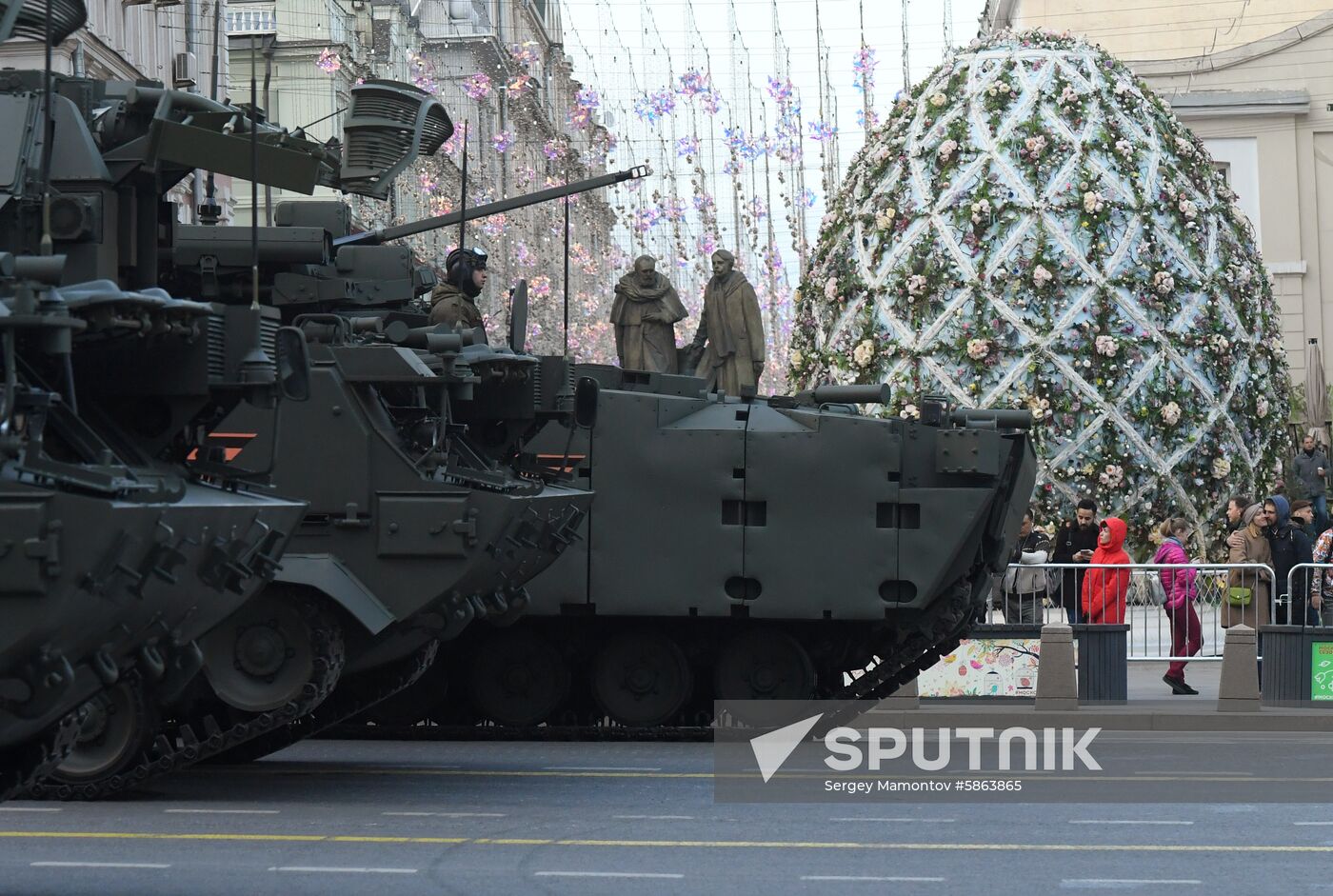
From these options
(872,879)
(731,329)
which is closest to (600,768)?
(872,879)

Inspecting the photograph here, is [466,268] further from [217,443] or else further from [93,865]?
[93,865]

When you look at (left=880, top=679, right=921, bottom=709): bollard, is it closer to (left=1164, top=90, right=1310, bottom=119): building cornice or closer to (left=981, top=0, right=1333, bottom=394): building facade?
(left=981, top=0, right=1333, bottom=394): building facade

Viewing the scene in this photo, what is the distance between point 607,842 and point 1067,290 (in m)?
15.3

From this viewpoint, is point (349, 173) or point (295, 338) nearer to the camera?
point (295, 338)

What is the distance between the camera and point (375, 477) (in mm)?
12898

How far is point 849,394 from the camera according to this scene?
15.9m

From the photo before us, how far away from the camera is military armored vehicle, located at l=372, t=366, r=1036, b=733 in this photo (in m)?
15.6

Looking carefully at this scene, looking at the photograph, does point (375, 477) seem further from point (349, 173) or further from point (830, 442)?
point (830, 442)

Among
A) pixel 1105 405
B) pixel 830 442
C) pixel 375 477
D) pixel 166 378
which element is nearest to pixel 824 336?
pixel 1105 405

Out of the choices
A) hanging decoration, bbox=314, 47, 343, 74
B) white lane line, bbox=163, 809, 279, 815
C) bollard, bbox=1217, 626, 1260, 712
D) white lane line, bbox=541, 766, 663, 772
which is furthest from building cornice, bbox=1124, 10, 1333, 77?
white lane line, bbox=163, 809, 279, 815

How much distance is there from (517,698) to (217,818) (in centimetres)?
485

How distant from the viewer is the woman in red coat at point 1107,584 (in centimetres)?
1894

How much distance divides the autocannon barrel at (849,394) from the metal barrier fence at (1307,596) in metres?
4.24

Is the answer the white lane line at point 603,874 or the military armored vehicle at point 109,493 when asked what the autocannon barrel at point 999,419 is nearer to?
the white lane line at point 603,874
